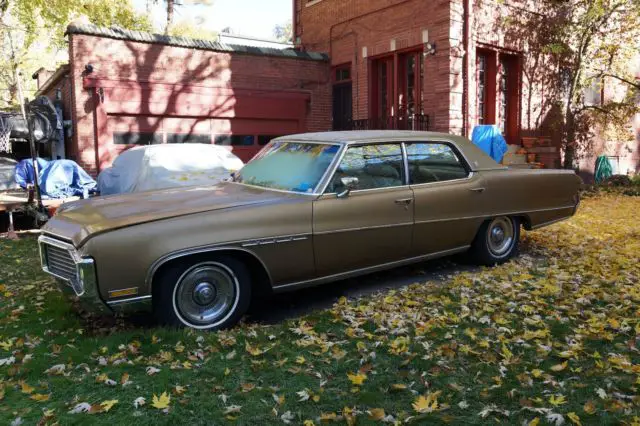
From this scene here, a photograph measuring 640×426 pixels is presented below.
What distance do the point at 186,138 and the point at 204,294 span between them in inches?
387

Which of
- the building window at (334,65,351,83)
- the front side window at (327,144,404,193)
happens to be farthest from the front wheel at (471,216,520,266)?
the building window at (334,65,351,83)

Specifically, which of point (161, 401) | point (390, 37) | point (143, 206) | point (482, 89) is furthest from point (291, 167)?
point (482, 89)

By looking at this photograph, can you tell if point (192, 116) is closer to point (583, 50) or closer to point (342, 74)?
point (342, 74)

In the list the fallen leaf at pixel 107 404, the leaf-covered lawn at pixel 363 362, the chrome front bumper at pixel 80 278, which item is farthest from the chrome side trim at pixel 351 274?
the fallen leaf at pixel 107 404

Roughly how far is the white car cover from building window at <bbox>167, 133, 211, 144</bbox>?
4.00 m

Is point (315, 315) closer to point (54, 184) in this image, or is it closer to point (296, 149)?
point (296, 149)

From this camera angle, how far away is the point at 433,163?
5648mm

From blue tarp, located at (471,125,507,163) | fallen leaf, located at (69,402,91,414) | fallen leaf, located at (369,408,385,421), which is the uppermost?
blue tarp, located at (471,125,507,163)

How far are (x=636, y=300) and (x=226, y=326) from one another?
141 inches

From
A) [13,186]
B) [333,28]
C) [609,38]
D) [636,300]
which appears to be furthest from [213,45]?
[636,300]

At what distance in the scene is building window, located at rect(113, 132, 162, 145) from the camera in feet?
41.0

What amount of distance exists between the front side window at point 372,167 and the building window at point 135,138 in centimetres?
893

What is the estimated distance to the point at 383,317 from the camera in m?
4.50

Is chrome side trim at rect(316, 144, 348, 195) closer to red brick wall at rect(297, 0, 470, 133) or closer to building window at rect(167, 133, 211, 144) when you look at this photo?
red brick wall at rect(297, 0, 470, 133)
